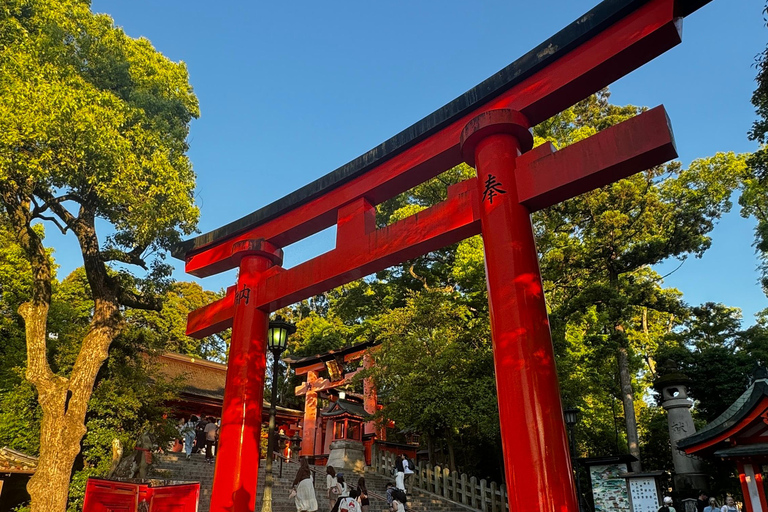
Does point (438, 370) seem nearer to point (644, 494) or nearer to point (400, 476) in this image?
point (400, 476)

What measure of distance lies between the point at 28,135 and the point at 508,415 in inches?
354

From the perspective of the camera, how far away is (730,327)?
22.3 m

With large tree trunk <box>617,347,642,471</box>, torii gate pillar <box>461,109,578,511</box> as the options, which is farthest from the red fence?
large tree trunk <box>617,347,642,471</box>

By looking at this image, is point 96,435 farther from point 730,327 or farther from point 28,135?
point 730,327

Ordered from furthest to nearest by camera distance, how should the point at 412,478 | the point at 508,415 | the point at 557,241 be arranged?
the point at 557,241, the point at 412,478, the point at 508,415

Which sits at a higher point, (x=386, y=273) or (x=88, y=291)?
(x=386, y=273)

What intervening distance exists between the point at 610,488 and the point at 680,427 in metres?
5.20

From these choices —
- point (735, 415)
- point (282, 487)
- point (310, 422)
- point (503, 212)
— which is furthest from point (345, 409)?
point (503, 212)

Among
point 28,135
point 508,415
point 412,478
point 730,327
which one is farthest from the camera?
point 730,327

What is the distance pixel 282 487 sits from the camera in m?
13.5

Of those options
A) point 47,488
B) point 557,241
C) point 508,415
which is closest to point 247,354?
point 508,415

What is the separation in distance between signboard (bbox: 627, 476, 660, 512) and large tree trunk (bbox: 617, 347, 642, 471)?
22.7 feet

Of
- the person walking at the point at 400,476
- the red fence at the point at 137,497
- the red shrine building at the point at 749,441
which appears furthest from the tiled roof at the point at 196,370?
the red shrine building at the point at 749,441

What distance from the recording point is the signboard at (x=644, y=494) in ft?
27.3
